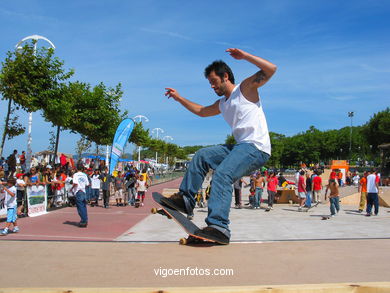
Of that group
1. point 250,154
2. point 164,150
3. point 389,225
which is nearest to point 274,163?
point 164,150

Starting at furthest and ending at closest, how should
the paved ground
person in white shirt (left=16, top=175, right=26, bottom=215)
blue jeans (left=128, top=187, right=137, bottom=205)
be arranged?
blue jeans (left=128, top=187, right=137, bottom=205), person in white shirt (left=16, top=175, right=26, bottom=215), the paved ground

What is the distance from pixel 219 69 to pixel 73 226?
976cm

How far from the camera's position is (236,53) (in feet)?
11.1

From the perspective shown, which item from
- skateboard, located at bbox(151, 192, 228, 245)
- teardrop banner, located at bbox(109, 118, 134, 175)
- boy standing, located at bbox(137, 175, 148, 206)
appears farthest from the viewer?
teardrop banner, located at bbox(109, 118, 134, 175)

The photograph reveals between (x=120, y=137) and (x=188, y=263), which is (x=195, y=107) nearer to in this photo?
(x=188, y=263)

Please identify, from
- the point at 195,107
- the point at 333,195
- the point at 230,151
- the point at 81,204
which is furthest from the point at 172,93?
the point at 333,195

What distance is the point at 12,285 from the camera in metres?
2.17

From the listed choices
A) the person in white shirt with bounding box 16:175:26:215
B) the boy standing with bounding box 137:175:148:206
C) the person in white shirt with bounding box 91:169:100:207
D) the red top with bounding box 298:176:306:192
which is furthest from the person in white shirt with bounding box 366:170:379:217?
the person in white shirt with bounding box 16:175:26:215

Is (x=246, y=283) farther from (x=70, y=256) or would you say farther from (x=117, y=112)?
(x=117, y=112)

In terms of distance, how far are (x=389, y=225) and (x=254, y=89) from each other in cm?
1176

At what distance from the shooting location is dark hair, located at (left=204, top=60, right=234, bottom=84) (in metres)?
3.78

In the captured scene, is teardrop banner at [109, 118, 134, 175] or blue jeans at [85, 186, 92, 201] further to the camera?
teardrop banner at [109, 118, 134, 175]

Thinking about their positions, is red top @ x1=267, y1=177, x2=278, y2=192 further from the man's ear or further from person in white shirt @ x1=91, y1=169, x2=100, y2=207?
the man's ear

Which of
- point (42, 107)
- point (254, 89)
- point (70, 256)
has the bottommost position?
point (70, 256)
